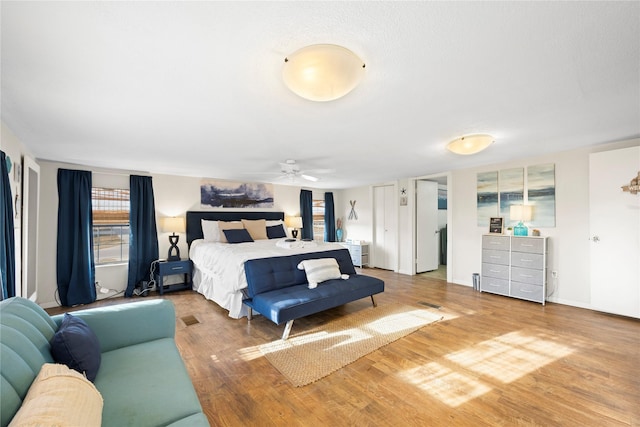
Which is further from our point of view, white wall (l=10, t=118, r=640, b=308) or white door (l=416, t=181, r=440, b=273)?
white door (l=416, t=181, r=440, b=273)

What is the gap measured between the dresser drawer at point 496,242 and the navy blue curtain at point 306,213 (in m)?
3.91

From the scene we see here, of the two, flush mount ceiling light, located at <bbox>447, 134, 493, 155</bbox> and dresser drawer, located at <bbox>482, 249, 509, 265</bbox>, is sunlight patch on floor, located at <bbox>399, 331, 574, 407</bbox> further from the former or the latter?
flush mount ceiling light, located at <bbox>447, 134, 493, 155</bbox>

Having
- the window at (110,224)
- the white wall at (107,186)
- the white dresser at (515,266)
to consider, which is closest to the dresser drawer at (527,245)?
the white dresser at (515,266)

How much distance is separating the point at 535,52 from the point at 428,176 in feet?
13.8

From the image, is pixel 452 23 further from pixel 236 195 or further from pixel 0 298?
pixel 236 195

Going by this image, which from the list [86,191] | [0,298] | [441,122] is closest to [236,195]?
[86,191]

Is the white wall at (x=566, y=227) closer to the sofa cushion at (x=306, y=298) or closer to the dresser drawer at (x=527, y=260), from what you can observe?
the dresser drawer at (x=527, y=260)

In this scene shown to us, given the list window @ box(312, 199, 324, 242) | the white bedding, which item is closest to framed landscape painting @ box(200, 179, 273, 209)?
the white bedding

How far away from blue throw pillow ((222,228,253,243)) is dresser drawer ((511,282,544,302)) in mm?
4502

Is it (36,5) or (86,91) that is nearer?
(36,5)

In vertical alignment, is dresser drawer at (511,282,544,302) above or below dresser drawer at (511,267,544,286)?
below

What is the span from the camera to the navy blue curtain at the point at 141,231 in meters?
4.45

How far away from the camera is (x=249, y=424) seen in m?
1.65

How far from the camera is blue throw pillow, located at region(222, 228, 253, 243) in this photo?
4859 millimetres
